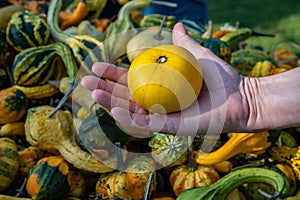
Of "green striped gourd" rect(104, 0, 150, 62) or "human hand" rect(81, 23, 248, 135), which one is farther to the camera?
"green striped gourd" rect(104, 0, 150, 62)

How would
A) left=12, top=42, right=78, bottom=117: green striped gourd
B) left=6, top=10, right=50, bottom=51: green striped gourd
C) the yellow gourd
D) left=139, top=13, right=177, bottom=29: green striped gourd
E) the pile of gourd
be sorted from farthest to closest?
1. left=139, top=13, right=177, bottom=29: green striped gourd
2. left=6, top=10, right=50, bottom=51: green striped gourd
3. left=12, top=42, right=78, bottom=117: green striped gourd
4. the pile of gourd
5. the yellow gourd

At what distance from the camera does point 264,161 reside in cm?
171

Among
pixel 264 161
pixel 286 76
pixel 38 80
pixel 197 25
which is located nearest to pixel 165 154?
pixel 264 161

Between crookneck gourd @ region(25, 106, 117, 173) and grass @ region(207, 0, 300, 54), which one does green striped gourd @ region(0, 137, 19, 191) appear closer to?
crookneck gourd @ region(25, 106, 117, 173)

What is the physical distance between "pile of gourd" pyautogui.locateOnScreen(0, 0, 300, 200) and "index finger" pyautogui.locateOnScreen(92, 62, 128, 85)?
0.13 m

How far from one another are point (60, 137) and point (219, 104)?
59 centimetres

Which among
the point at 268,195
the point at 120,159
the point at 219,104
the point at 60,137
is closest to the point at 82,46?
the point at 60,137

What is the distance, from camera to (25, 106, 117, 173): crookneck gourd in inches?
64.6

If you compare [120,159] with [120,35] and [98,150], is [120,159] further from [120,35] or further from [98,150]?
[120,35]

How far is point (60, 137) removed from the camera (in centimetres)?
171

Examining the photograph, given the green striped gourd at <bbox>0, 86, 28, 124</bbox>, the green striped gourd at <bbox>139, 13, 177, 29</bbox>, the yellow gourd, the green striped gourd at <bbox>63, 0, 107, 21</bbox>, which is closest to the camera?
the yellow gourd

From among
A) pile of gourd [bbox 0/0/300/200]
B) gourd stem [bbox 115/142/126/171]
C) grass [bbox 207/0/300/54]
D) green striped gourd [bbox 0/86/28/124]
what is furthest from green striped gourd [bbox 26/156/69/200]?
grass [bbox 207/0/300/54]

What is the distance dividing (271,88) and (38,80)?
38.2 inches

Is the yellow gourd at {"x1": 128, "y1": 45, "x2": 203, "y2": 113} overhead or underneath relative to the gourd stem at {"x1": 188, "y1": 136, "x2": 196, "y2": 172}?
overhead
